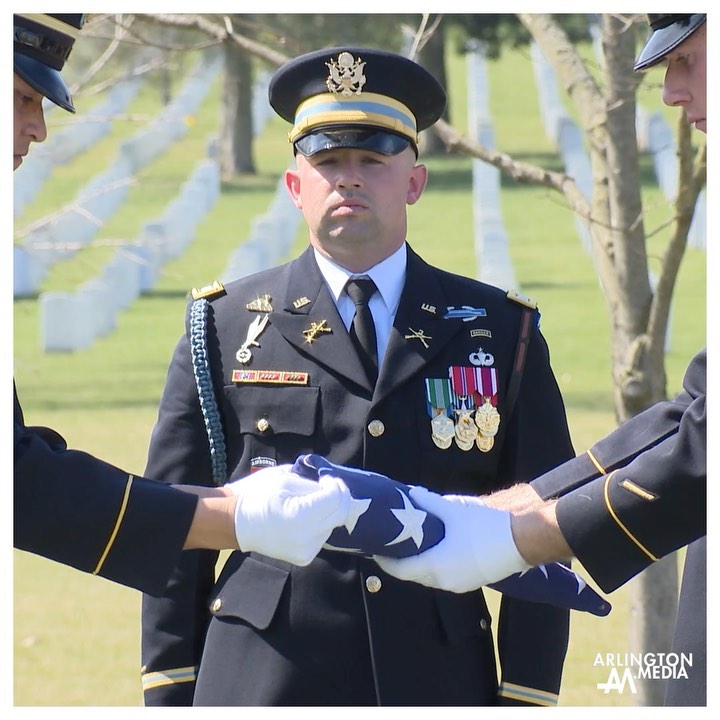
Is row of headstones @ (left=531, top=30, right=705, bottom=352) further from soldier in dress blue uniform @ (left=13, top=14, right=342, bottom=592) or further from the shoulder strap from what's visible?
soldier in dress blue uniform @ (left=13, top=14, right=342, bottom=592)

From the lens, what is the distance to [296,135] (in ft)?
12.9

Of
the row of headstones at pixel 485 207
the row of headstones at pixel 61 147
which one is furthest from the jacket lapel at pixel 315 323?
the row of headstones at pixel 61 147

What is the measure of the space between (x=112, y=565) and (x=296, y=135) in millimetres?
1234

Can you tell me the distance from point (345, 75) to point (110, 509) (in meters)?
1.29

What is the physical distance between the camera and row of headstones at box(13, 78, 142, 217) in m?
23.5

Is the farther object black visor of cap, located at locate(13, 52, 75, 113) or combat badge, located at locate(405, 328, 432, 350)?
combat badge, located at locate(405, 328, 432, 350)

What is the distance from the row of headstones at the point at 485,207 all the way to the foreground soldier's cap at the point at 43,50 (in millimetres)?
6815

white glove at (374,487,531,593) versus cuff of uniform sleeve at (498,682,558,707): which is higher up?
white glove at (374,487,531,593)

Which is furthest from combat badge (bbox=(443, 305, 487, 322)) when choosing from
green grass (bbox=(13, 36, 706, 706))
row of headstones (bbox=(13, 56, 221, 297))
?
row of headstones (bbox=(13, 56, 221, 297))

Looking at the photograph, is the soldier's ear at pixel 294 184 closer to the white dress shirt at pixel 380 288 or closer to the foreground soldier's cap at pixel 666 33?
the white dress shirt at pixel 380 288

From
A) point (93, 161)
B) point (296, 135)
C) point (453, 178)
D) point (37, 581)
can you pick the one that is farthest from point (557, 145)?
point (296, 135)

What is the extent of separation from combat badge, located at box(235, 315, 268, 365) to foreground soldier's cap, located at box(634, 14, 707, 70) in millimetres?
1150
